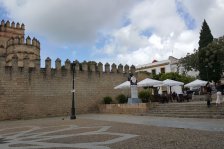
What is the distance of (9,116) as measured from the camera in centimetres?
2275

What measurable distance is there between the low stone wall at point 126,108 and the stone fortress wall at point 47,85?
2038 millimetres

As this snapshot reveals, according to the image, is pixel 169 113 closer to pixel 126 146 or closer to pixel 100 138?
pixel 100 138

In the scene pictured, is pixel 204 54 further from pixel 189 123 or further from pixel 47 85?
pixel 189 123

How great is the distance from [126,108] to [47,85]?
6713 mm

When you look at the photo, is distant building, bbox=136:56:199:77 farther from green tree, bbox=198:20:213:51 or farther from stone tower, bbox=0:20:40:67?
stone tower, bbox=0:20:40:67

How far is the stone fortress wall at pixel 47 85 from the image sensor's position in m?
23.1

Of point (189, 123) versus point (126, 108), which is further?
point (126, 108)

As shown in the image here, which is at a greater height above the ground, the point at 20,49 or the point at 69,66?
the point at 20,49

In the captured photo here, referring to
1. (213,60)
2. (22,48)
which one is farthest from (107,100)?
(213,60)

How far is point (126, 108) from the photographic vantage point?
23078mm

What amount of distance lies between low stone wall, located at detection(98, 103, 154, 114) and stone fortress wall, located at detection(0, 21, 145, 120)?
2.04m

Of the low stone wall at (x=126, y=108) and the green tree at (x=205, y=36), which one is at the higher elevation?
the green tree at (x=205, y=36)

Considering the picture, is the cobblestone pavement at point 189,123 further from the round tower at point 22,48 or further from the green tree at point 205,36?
the green tree at point 205,36

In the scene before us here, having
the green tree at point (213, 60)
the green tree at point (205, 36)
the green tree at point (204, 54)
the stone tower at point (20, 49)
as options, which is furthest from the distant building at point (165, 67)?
the stone tower at point (20, 49)
